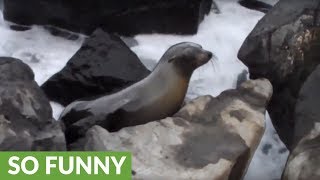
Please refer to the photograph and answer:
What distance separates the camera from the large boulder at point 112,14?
15.1 feet

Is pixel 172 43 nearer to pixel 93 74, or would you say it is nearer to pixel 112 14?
pixel 112 14

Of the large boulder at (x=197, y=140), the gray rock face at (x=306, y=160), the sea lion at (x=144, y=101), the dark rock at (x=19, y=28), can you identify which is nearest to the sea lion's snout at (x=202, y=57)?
the sea lion at (x=144, y=101)

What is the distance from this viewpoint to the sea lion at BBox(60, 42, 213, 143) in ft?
11.7

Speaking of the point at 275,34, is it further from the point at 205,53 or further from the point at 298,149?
the point at 298,149

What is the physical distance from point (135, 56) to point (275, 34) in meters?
0.87

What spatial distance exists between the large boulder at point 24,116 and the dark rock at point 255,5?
230 centimetres

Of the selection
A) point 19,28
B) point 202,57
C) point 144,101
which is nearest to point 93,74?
point 144,101

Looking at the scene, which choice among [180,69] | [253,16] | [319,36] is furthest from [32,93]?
[253,16]

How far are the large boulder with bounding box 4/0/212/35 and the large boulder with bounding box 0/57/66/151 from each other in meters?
1.23

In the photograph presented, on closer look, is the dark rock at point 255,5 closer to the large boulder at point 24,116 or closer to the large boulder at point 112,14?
the large boulder at point 112,14

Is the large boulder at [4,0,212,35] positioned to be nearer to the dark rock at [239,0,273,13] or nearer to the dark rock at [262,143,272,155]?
the dark rock at [239,0,273,13]

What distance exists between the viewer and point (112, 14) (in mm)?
4621

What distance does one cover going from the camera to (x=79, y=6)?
4.61 metres

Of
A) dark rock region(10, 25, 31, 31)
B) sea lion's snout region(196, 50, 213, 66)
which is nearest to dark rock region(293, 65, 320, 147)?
sea lion's snout region(196, 50, 213, 66)
